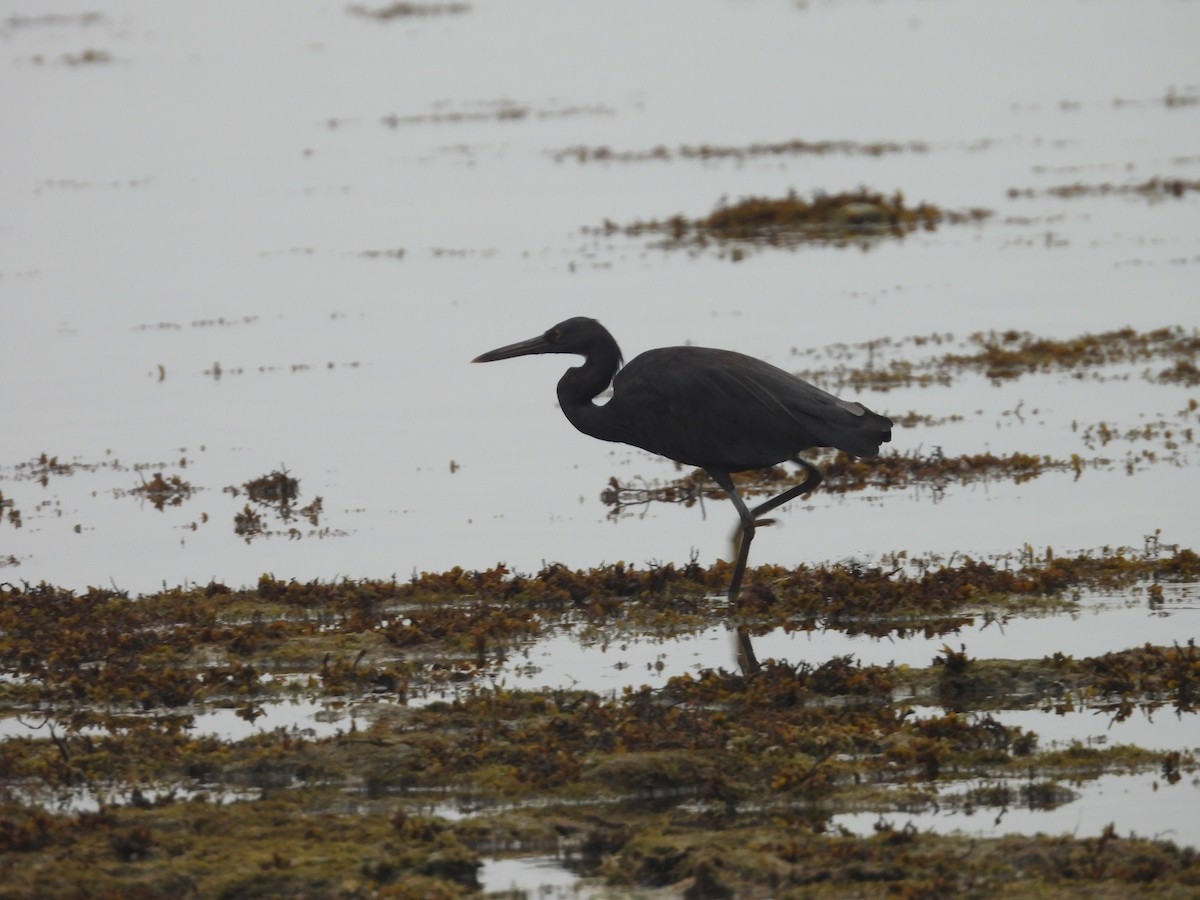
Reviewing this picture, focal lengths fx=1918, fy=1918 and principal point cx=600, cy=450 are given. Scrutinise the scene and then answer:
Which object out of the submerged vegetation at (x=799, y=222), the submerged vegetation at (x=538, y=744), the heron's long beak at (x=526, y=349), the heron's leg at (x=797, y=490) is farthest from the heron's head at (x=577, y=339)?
the submerged vegetation at (x=799, y=222)

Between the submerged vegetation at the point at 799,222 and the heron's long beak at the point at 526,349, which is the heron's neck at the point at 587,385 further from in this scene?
the submerged vegetation at the point at 799,222

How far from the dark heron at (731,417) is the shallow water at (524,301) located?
3.72ft

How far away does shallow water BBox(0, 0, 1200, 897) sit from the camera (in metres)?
12.6

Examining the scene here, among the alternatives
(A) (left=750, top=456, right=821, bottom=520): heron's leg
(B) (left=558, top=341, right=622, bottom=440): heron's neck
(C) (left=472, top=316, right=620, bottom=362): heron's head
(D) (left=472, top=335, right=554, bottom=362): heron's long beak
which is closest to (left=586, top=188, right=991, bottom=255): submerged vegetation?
(D) (left=472, top=335, right=554, bottom=362): heron's long beak

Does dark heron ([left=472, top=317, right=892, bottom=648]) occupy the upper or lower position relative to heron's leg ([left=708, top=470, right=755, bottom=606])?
upper

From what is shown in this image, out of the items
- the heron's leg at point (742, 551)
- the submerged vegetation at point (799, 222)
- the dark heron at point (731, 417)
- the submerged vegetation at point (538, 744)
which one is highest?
the submerged vegetation at point (799, 222)

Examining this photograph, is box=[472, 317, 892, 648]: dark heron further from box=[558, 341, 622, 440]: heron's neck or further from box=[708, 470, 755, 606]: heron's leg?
box=[558, 341, 622, 440]: heron's neck

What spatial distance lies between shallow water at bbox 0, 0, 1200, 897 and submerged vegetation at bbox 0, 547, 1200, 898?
0.33 meters

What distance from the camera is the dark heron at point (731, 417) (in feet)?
35.3

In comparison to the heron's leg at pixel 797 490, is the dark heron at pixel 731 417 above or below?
above

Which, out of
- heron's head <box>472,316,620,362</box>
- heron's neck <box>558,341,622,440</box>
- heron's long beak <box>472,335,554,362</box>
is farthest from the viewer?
heron's long beak <box>472,335,554,362</box>

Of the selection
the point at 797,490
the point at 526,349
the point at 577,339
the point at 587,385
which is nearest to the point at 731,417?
the point at 797,490

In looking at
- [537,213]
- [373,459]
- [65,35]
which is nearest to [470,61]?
[65,35]

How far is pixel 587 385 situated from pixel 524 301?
11.1 meters
